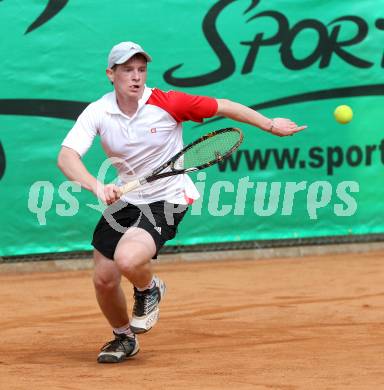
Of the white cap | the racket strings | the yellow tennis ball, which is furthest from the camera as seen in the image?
the yellow tennis ball

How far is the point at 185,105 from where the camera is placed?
5516 mm

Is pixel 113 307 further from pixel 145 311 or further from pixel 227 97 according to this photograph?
pixel 227 97

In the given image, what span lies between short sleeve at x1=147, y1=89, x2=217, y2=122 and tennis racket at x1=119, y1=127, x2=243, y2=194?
0.43 feet

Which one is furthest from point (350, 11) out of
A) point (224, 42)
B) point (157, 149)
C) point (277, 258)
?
point (157, 149)

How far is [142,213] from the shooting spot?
554 centimetres

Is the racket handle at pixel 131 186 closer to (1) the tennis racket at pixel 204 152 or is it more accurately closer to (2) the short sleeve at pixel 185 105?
(1) the tennis racket at pixel 204 152

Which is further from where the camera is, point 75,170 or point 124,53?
point 124,53

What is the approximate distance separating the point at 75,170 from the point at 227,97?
443cm

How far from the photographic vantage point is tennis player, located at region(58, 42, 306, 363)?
17.6 ft

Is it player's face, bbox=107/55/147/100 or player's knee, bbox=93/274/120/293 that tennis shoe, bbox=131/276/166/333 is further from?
player's face, bbox=107/55/147/100

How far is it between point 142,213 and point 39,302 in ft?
8.36

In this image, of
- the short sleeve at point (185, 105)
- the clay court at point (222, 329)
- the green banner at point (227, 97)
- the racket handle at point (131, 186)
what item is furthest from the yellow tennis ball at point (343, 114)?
the racket handle at point (131, 186)

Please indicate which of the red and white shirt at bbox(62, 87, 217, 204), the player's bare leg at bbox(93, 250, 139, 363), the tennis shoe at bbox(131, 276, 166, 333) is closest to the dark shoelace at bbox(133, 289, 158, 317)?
the tennis shoe at bbox(131, 276, 166, 333)

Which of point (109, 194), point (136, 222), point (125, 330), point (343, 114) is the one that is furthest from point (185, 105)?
point (343, 114)
